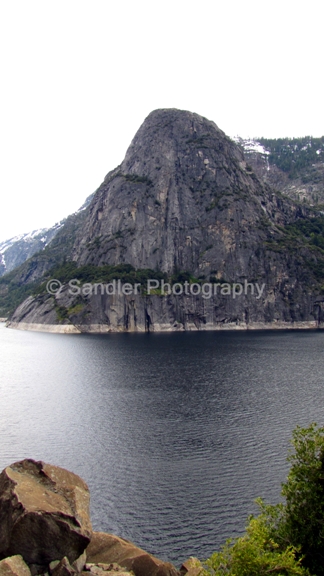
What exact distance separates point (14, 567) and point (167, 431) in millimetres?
32294

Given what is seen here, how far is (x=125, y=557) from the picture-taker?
23.7 meters

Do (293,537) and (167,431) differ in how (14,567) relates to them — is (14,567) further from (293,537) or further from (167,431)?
(167,431)

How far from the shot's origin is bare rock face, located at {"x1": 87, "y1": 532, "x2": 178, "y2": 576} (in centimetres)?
2267

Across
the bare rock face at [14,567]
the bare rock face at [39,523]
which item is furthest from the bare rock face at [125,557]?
the bare rock face at [14,567]

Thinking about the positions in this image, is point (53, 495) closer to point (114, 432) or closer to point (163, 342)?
point (114, 432)

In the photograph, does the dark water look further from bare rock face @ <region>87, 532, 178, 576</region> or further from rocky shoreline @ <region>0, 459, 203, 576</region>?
rocky shoreline @ <region>0, 459, 203, 576</region>

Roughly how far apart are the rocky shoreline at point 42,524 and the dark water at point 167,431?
9371mm

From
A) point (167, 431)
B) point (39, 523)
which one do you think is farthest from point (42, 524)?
point (167, 431)

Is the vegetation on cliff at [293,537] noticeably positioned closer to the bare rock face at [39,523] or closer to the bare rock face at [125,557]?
the bare rock face at [125,557]

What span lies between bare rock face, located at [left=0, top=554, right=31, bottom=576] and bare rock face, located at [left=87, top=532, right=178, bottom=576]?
281 inches

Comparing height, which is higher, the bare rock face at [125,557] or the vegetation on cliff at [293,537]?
the vegetation on cliff at [293,537]

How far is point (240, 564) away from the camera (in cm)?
1792

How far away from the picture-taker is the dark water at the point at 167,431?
30891mm

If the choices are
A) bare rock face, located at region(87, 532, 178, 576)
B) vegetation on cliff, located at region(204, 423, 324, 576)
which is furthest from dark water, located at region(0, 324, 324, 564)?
vegetation on cliff, located at region(204, 423, 324, 576)
